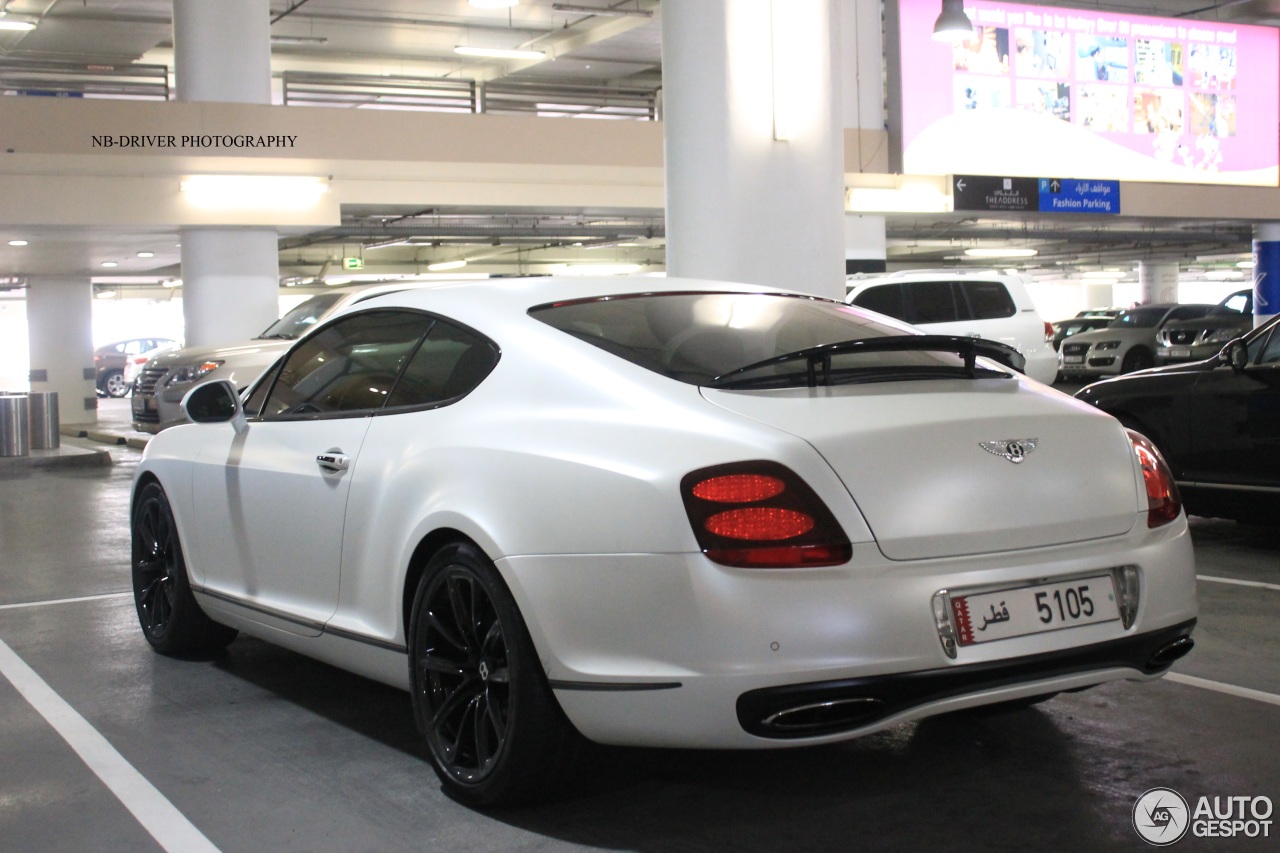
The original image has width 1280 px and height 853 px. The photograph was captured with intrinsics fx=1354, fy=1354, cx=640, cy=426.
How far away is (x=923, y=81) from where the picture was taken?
18.1 metres

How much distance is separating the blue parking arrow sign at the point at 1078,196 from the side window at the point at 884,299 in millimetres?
5842

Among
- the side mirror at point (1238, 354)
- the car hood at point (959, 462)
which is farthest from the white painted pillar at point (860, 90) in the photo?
the car hood at point (959, 462)

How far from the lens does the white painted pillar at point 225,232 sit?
15.1m

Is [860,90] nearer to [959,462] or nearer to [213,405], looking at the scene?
[213,405]

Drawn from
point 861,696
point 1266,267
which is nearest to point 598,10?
point 1266,267

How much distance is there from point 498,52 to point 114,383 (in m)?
17.4

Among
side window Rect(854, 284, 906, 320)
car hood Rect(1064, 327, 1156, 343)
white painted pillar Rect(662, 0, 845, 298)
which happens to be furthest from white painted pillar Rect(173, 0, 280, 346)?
car hood Rect(1064, 327, 1156, 343)

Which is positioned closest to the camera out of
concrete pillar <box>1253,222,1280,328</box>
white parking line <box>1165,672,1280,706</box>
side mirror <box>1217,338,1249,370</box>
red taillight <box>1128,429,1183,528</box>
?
red taillight <box>1128,429,1183,528</box>

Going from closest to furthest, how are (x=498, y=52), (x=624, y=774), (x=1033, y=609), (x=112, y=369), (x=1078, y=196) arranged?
(x=1033, y=609), (x=624, y=774), (x=1078, y=196), (x=498, y=52), (x=112, y=369)

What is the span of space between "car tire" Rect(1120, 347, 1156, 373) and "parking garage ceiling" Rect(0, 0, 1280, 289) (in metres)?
2.53

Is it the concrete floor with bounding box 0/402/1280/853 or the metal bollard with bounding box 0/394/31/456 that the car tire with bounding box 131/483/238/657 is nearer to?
the concrete floor with bounding box 0/402/1280/853

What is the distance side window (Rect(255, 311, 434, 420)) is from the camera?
13.4 ft

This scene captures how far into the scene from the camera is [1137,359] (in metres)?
26.5

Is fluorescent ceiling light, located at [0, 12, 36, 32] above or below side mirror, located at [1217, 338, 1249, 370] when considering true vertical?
above
